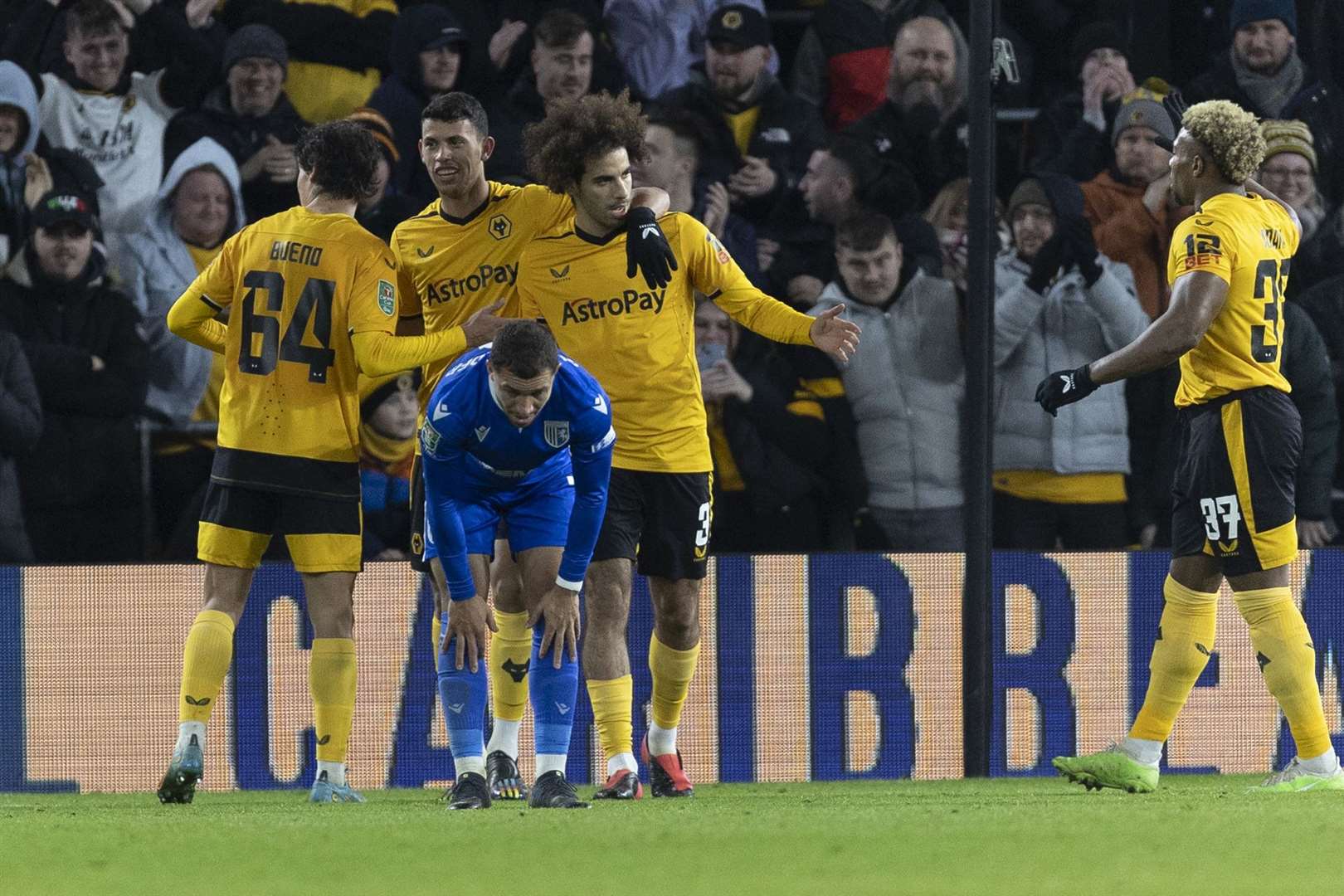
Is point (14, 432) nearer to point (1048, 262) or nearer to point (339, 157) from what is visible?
point (339, 157)

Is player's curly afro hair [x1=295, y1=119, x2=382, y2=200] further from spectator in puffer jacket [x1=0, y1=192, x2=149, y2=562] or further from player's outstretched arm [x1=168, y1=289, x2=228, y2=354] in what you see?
spectator in puffer jacket [x1=0, y1=192, x2=149, y2=562]

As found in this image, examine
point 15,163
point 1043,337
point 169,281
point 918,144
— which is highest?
point 918,144

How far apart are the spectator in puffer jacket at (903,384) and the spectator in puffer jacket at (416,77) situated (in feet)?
5.87

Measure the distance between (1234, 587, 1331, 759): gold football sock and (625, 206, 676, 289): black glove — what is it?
1.98 meters

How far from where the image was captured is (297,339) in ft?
19.0

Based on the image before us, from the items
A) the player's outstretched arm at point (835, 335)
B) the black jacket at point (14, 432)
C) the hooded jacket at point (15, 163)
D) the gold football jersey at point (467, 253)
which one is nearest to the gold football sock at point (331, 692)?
the gold football jersey at point (467, 253)

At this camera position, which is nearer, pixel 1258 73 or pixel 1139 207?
pixel 1139 207

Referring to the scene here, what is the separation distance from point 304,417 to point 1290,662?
2.99m

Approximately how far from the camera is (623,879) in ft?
11.9

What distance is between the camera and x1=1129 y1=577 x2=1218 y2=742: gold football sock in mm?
5641

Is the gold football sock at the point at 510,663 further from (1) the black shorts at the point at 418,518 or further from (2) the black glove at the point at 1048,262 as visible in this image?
(2) the black glove at the point at 1048,262

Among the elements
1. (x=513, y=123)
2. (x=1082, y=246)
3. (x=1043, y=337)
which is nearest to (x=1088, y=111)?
(x=1082, y=246)

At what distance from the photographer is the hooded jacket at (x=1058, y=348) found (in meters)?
7.99

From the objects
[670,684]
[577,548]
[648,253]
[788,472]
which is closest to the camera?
[577,548]
